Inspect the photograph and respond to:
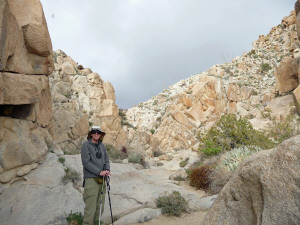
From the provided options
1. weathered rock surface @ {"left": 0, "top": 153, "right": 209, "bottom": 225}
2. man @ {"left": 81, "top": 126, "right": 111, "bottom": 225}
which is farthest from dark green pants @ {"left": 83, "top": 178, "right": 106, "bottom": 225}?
weathered rock surface @ {"left": 0, "top": 153, "right": 209, "bottom": 225}

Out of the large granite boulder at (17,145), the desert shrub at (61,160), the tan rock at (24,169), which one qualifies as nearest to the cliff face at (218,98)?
the desert shrub at (61,160)

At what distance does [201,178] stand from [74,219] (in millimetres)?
5760

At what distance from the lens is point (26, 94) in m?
8.57

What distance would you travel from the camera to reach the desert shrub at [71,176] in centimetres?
834

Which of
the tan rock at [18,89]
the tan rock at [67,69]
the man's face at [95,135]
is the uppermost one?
the tan rock at [67,69]

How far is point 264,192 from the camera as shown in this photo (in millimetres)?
2223

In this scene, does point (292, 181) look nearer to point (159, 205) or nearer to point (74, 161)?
point (159, 205)

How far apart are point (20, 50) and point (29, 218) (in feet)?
20.2

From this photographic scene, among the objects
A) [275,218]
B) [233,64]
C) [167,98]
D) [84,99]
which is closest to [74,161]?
[275,218]

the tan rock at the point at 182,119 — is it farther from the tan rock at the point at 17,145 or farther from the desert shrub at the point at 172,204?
the desert shrub at the point at 172,204

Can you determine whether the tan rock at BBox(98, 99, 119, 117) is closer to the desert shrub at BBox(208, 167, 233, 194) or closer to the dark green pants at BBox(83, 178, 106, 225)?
the desert shrub at BBox(208, 167, 233, 194)

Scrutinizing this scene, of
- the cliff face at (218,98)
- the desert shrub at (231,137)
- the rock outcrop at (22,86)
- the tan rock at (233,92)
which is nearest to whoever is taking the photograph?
the rock outcrop at (22,86)

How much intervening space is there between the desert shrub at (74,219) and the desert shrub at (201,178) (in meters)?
5.33

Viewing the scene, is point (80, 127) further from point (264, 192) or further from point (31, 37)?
point (264, 192)
